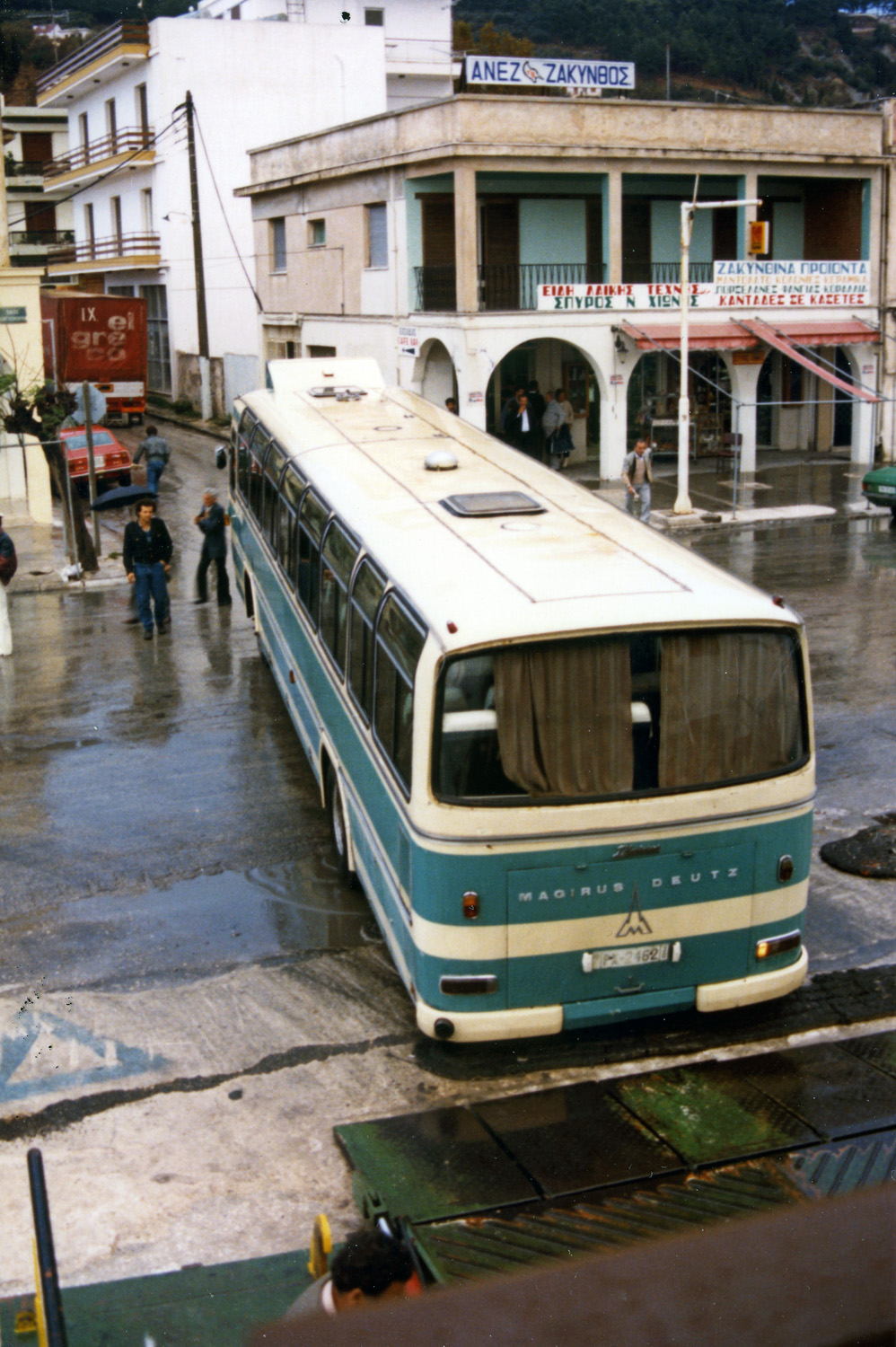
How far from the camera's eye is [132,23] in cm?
4512

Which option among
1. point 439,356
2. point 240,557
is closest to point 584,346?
point 439,356

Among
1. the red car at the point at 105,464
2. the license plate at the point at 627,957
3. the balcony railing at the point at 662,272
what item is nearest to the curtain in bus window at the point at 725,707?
the license plate at the point at 627,957

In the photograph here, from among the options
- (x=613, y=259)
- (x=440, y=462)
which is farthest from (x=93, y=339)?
(x=440, y=462)

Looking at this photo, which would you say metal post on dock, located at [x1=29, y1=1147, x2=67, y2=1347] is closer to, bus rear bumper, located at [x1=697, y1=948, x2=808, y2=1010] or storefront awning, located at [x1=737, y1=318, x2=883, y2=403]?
bus rear bumper, located at [x1=697, y1=948, x2=808, y2=1010]

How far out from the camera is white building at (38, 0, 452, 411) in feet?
146

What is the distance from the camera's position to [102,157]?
2045 inches

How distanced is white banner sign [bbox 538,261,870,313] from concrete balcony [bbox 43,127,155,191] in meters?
24.5

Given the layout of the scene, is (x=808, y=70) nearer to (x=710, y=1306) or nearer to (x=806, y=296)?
(x=806, y=296)

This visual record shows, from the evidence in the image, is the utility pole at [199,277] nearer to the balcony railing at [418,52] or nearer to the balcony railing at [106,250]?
the balcony railing at [106,250]

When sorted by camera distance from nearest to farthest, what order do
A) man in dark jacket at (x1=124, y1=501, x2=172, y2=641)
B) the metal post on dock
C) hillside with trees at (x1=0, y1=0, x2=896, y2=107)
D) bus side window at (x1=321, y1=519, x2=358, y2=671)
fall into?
the metal post on dock → bus side window at (x1=321, y1=519, x2=358, y2=671) → man in dark jacket at (x1=124, y1=501, x2=172, y2=641) → hillside with trees at (x1=0, y1=0, x2=896, y2=107)

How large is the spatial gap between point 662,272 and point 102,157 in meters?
29.2

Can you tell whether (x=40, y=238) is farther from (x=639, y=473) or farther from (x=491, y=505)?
(x=491, y=505)

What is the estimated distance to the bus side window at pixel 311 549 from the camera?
1058cm

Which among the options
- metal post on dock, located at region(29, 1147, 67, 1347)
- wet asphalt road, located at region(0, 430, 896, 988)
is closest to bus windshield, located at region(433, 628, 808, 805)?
wet asphalt road, located at region(0, 430, 896, 988)
